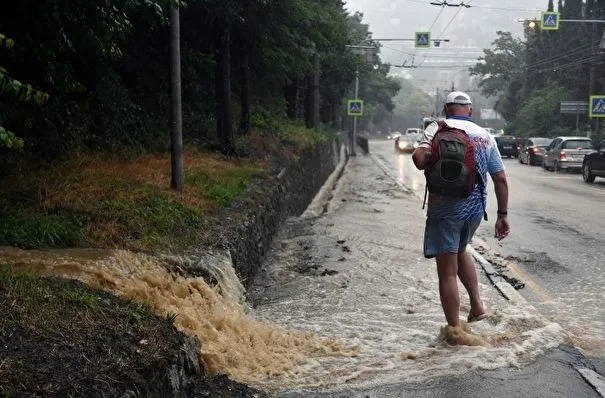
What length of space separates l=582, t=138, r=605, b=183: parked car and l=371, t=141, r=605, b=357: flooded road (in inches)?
188

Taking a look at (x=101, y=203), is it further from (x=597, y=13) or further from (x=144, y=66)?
(x=597, y=13)

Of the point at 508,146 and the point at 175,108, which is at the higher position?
the point at 175,108

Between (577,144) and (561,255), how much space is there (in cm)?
2325

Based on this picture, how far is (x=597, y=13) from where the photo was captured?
5119 centimetres

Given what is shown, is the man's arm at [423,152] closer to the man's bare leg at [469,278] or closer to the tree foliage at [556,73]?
the man's bare leg at [469,278]

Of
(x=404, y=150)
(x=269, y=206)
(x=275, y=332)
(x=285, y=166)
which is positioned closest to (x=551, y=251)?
(x=269, y=206)

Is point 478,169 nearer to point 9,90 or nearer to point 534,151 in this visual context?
point 9,90

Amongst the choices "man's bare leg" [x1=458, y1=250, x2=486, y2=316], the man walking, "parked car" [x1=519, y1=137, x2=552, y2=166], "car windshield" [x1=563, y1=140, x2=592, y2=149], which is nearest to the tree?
the man walking

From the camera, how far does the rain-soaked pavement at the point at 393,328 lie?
15.8 ft

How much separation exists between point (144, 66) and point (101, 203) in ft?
26.8

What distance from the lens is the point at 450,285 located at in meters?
5.72

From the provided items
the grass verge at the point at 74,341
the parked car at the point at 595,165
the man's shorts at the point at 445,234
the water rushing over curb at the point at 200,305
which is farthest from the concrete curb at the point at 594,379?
the parked car at the point at 595,165

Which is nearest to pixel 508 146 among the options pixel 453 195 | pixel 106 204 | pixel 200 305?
pixel 106 204

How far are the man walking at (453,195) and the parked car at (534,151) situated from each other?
31.6 meters
